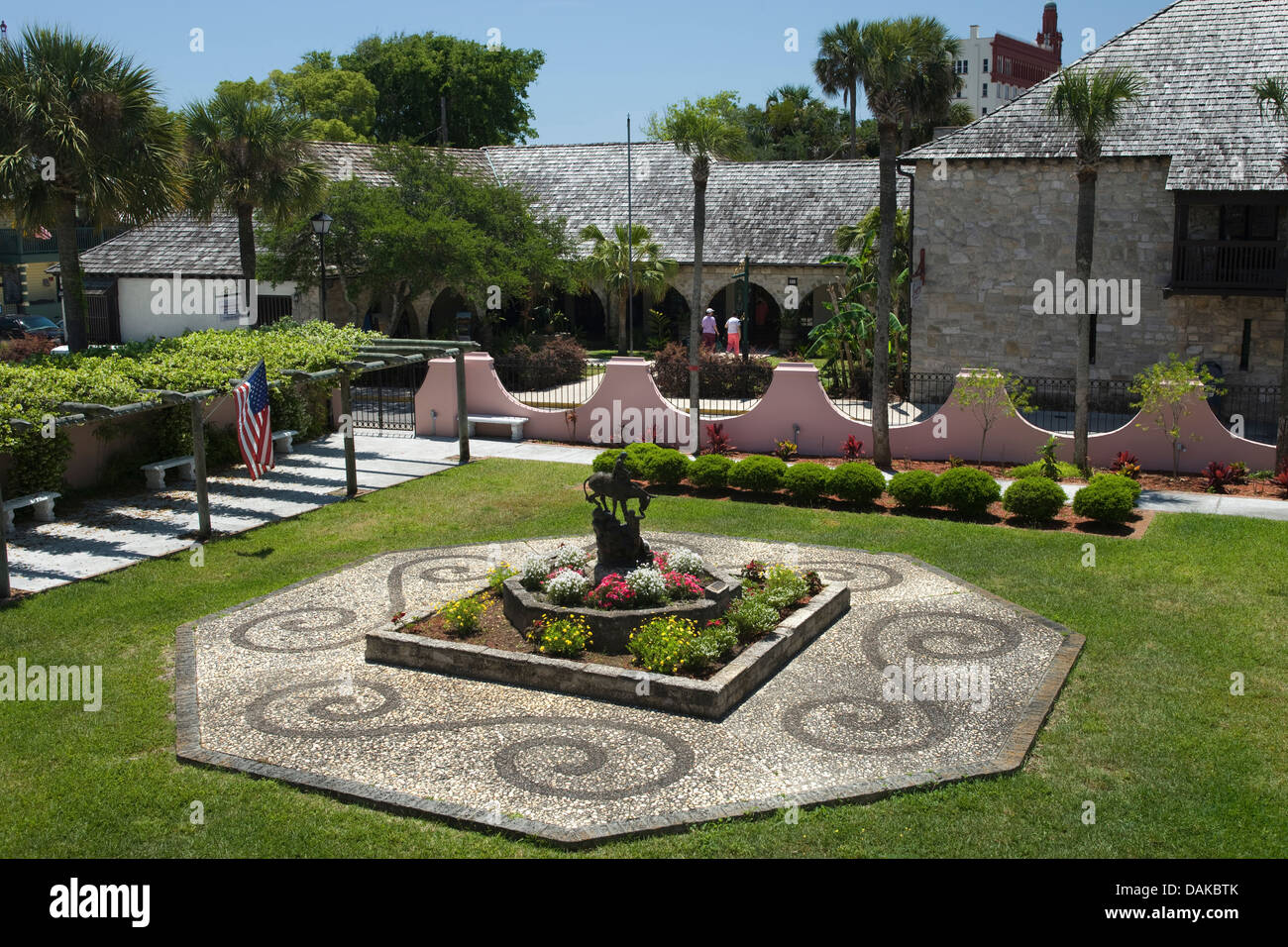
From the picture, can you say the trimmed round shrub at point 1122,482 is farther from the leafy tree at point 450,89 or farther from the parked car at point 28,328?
the leafy tree at point 450,89

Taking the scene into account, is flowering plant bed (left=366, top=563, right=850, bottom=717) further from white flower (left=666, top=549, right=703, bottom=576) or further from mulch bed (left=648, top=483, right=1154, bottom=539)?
mulch bed (left=648, top=483, right=1154, bottom=539)

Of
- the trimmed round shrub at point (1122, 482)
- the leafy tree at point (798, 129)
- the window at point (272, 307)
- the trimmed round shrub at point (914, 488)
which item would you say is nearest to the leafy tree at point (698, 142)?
the trimmed round shrub at point (914, 488)

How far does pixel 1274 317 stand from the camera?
25.0 m

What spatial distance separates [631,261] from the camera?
113ft

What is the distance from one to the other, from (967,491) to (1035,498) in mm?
954

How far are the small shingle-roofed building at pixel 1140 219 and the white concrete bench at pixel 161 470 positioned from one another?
52.0 ft

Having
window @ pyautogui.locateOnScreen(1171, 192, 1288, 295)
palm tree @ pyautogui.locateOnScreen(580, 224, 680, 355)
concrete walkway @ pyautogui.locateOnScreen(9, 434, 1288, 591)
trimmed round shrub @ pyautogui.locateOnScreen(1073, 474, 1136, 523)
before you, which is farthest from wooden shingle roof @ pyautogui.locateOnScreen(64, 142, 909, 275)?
trimmed round shrub @ pyautogui.locateOnScreen(1073, 474, 1136, 523)

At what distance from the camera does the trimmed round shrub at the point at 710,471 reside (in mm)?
19375

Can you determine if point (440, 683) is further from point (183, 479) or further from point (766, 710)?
point (183, 479)

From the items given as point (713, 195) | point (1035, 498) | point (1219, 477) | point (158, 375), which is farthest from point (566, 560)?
point (713, 195)

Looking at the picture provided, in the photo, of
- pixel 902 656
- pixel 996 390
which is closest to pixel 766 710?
pixel 902 656

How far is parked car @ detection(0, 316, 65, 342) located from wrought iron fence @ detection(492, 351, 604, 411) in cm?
1898

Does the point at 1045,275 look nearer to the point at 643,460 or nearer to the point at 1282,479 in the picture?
the point at 1282,479
